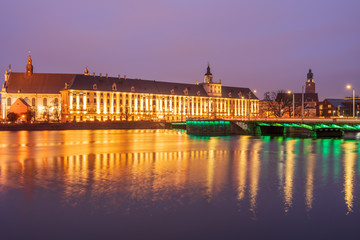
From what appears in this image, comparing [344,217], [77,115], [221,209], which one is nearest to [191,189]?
[221,209]

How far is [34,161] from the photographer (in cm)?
3222

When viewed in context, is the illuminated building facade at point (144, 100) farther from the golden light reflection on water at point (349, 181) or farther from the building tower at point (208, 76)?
the golden light reflection on water at point (349, 181)

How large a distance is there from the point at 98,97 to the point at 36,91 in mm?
26922

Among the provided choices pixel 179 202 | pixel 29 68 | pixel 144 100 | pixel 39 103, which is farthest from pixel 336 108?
pixel 179 202

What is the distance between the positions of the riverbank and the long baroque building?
1149cm

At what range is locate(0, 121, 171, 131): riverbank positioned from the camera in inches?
3937

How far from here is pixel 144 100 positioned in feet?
506

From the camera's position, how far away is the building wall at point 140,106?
136 metres

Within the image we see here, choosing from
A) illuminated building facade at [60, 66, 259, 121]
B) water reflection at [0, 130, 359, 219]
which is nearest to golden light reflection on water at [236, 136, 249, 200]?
water reflection at [0, 130, 359, 219]

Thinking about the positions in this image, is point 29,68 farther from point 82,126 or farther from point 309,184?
point 309,184

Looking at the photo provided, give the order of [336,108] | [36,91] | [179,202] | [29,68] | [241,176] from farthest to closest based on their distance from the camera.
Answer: [336,108] → [29,68] → [36,91] → [241,176] → [179,202]

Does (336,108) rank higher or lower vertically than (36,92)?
lower

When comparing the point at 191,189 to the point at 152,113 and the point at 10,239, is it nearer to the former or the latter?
the point at 10,239

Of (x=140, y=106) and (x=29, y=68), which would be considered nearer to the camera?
(x=29, y=68)
